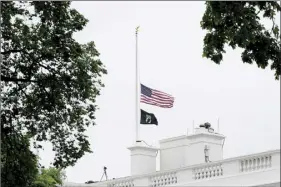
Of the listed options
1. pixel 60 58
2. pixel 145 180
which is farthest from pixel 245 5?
pixel 145 180

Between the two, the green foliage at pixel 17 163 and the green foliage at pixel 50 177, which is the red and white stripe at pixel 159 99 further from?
the green foliage at pixel 17 163

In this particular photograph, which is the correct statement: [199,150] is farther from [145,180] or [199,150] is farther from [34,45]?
[34,45]

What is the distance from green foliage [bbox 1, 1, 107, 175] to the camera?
32719 millimetres

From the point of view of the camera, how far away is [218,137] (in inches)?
1703

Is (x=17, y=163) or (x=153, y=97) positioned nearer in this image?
(x=17, y=163)

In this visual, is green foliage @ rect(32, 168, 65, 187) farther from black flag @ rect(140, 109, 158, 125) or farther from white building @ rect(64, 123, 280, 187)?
white building @ rect(64, 123, 280, 187)

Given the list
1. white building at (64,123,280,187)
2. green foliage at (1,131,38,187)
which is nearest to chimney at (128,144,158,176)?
white building at (64,123,280,187)

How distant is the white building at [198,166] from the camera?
116ft

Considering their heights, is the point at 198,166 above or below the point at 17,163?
above

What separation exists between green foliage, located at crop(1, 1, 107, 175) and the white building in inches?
197

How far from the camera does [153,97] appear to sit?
4428 centimetres

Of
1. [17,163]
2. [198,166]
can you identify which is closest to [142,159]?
[198,166]

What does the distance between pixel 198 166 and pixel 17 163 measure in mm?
6001

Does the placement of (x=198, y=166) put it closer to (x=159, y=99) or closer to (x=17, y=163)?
(x=17, y=163)
